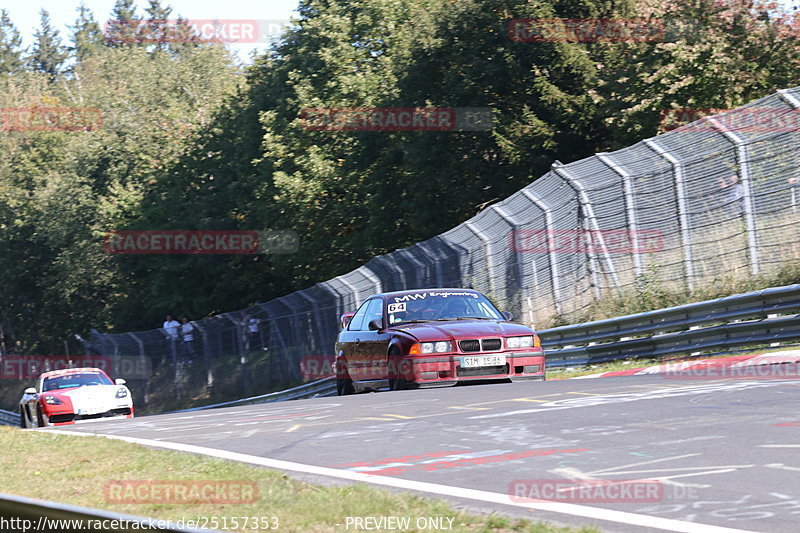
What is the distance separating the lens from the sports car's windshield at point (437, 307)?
607 inches

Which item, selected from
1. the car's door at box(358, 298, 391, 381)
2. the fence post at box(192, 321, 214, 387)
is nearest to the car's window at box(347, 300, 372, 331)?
the car's door at box(358, 298, 391, 381)

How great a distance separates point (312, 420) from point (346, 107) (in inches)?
1376

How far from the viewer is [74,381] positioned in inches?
883

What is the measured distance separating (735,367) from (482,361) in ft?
9.97

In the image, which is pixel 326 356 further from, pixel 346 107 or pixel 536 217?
pixel 346 107

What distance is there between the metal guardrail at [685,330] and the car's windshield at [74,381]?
9.08 m

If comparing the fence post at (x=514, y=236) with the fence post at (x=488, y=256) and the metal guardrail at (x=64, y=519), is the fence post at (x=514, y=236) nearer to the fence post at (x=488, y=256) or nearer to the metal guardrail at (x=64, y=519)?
the fence post at (x=488, y=256)

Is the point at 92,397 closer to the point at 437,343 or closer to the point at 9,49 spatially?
the point at 437,343

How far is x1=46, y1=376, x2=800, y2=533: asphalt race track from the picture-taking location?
19.4 ft

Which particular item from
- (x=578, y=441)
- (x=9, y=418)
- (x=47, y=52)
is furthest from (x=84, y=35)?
(x=578, y=441)

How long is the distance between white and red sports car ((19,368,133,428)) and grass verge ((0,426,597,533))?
1057 centimetres

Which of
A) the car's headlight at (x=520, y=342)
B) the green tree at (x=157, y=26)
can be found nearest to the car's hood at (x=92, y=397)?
the car's headlight at (x=520, y=342)

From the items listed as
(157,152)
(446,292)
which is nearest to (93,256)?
(157,152)

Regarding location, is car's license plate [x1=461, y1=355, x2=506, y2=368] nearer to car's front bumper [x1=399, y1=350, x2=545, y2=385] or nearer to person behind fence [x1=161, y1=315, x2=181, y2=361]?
car's front bumper [x1=399, y1=350, x2=545, y2=385]
